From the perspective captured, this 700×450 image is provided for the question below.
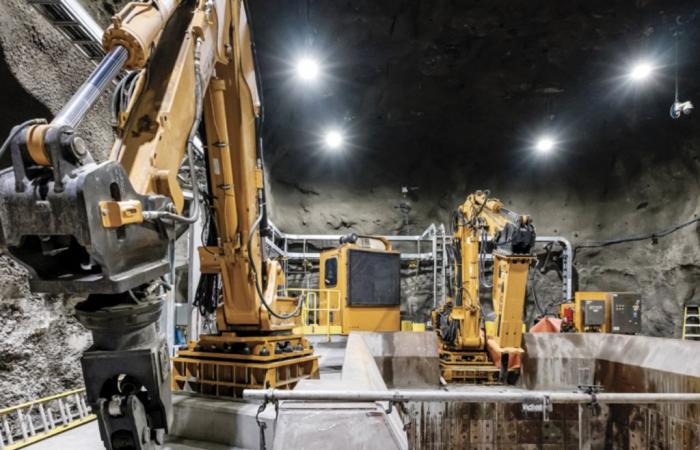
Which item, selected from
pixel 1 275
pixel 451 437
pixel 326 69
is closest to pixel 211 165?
pixel 1 275

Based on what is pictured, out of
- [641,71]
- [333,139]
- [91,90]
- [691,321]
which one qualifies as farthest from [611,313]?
[91,90]

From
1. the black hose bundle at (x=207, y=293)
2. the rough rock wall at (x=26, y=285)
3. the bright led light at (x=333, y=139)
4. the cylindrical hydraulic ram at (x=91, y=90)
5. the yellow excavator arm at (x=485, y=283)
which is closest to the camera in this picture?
the cylindrical hydraulic ram at (x=91, y=90)

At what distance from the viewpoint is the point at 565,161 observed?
13.8 metres

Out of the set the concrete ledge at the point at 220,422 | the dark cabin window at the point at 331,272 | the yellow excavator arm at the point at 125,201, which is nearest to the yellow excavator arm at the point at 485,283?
the dark cabin window at the point at 331,272

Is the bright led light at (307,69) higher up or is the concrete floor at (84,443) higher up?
the bright led light at (307,69)

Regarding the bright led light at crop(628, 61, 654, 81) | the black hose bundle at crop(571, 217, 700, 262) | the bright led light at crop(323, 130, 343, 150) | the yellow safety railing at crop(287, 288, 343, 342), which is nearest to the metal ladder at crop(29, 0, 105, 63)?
the yellow safety railing at crop(287, 288, 343, 342)

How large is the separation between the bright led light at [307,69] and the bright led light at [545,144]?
26.9 feet

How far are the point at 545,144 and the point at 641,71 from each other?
10.9 ft

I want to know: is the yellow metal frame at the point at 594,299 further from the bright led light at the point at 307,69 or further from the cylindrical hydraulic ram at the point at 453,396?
the bright led light at the point at 307,69

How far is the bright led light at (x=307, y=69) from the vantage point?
11297mm

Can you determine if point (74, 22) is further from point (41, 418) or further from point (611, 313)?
point (611, 313)

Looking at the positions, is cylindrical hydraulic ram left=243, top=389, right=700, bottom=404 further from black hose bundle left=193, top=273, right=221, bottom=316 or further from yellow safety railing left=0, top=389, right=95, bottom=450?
yellow safety railing left=0, top=389, right=95, bottom=450

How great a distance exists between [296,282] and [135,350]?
11.6 metres

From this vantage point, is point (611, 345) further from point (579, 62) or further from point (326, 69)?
point (326, 69)
